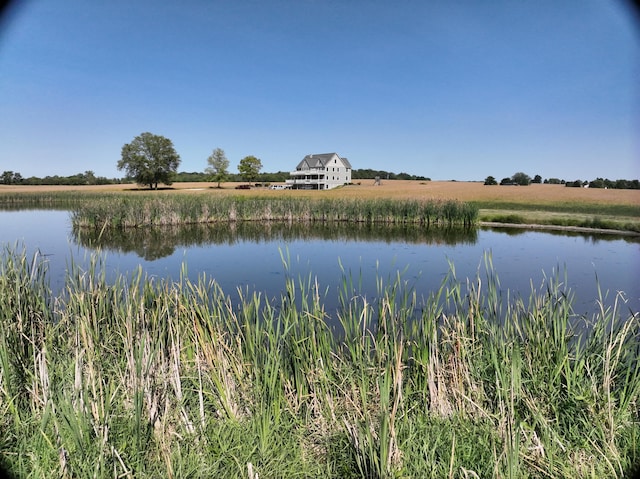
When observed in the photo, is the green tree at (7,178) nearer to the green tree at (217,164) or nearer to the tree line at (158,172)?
the tree line at (158,172)

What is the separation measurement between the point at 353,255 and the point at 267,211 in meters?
13.1

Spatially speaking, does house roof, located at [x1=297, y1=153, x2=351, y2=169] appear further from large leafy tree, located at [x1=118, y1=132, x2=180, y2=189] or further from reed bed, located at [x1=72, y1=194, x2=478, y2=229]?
reed bed, located at [x1=72, y1=194, x2=478, y2=229]

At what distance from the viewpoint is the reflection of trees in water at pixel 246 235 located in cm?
Result: 1495

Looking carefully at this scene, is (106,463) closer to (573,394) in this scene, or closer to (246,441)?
(246,441)

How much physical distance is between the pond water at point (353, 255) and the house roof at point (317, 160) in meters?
46.6

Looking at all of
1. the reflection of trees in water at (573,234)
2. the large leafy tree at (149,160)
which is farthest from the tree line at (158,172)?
the reflection of trees in water at (573,234)

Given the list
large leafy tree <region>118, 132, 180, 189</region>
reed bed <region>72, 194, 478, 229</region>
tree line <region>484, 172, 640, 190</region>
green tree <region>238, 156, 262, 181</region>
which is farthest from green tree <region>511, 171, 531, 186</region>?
large leafy tree <region>118, 132, 180, 189</region>

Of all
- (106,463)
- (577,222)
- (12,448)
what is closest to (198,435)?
(106,463)

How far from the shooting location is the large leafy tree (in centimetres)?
5984

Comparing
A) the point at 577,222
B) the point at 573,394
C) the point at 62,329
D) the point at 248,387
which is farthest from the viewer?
the point at 577,222

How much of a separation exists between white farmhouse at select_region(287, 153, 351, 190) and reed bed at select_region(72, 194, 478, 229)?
1488 inches

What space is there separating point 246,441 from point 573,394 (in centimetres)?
243

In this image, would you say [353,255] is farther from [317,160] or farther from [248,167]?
[248,167]

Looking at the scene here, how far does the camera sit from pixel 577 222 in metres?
20.9
